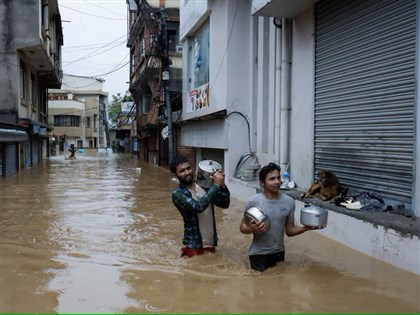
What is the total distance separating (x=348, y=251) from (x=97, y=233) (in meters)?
4.39

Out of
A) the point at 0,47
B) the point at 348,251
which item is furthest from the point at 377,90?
the point at 0,47

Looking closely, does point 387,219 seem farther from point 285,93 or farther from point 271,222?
point 285,93

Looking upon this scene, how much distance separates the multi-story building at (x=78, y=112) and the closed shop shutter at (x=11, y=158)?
121 feet

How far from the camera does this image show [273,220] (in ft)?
15.9

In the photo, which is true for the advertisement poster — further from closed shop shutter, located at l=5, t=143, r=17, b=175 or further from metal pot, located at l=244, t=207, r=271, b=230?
metal pot, located at l=244, t=207, r=271, b=230

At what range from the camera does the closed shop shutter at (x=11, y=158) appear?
20.4m

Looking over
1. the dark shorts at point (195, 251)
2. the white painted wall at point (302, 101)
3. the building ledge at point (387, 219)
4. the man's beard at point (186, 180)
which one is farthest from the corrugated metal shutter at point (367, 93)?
the man's beard at point (186, 180)

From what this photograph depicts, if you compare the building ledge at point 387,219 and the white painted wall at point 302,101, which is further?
the white painted wall at point 302,101

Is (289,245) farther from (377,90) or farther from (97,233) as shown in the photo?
(97,233)

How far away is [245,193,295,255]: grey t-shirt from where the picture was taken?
482 cm

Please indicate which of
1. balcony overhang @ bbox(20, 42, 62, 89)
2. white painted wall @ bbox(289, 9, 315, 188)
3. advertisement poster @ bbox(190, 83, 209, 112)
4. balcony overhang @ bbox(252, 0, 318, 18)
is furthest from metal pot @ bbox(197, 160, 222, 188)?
balcony overhang @ bbox(20, 42, 62, 89)

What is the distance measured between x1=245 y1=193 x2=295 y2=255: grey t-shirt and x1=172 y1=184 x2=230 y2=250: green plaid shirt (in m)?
0.36

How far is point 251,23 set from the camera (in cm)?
1321

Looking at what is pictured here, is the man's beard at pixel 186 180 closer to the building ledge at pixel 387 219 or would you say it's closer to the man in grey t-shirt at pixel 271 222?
the man in grey t-shirt at pixel 271 222
